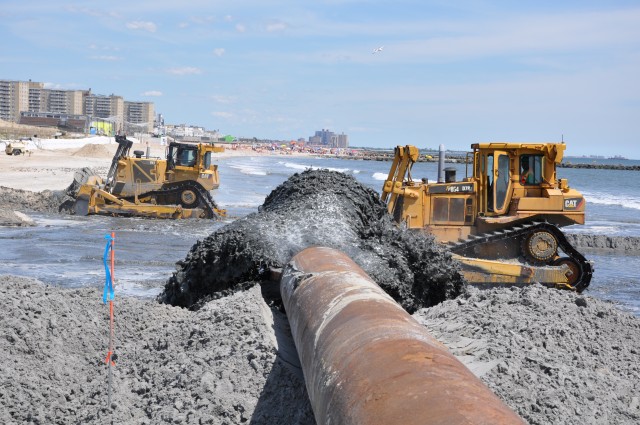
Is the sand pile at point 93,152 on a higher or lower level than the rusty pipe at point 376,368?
lower

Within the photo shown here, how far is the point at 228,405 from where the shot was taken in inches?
205

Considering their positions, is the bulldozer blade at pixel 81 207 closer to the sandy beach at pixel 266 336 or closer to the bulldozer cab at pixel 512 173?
the bulldozer cab at pixel 512 173

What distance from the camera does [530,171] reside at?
13.9 meters

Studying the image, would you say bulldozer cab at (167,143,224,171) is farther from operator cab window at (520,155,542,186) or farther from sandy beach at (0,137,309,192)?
operator cab window at (520,155,542,186)

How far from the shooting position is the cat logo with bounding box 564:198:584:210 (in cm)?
1361

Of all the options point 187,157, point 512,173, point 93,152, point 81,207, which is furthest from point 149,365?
point 93,152

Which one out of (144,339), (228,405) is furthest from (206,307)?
(228,405)

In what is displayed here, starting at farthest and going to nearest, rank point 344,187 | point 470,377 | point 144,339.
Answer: point 344,187, point 144,339, point 470,377

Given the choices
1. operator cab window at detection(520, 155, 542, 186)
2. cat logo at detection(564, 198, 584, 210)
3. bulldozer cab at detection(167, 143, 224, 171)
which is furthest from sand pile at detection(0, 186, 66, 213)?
cat logo at detection(564, 198, 584, 210)

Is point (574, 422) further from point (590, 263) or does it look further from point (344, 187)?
point (590, 263)

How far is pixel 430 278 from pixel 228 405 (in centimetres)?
384

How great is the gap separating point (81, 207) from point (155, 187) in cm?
239

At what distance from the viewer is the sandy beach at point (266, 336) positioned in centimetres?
529

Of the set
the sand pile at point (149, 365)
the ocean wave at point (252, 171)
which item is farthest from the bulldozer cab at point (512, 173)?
the ocean wave at point (252, 171)
